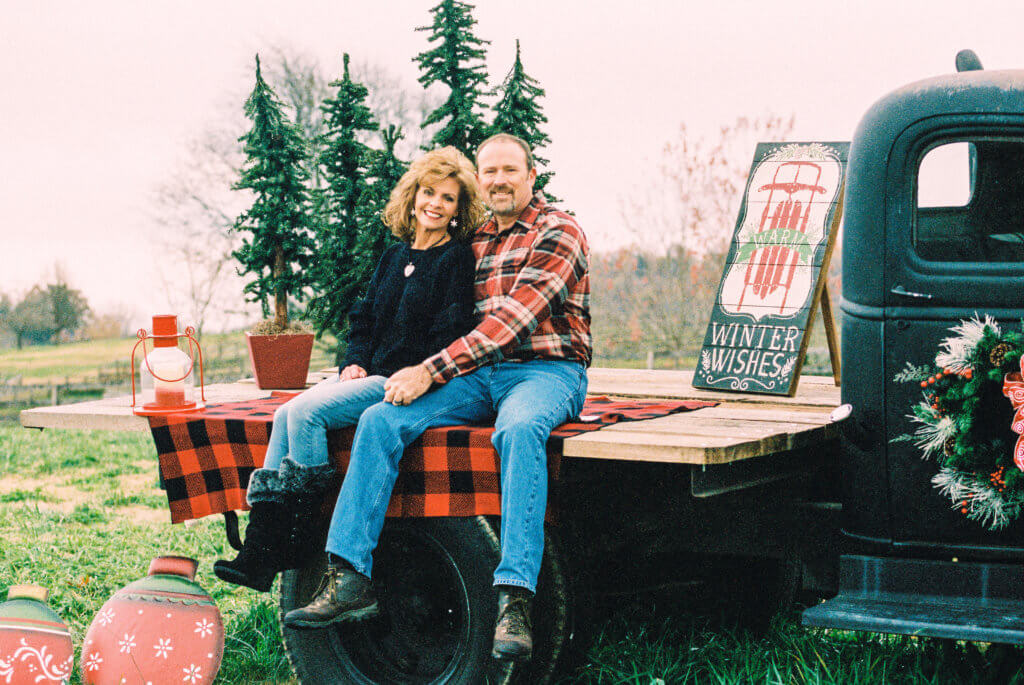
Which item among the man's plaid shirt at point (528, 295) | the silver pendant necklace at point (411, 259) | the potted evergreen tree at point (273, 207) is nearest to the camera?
the man's plaid shirt at point (528, 295)

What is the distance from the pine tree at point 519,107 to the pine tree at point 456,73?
0.29m

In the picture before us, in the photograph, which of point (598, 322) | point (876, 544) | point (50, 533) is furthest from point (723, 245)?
point (876, 544)

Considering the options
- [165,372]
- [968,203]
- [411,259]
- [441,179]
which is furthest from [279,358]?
[968,203]

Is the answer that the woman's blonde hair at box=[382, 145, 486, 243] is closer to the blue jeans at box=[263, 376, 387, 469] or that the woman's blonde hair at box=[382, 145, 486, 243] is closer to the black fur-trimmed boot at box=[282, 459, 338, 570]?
the blue jeans at box=[263, 376, 387, 469]

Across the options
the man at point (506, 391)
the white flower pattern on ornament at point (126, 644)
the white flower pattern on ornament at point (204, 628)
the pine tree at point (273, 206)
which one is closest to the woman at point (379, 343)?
the man at point (506, 391)

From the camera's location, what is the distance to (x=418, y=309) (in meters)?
3.47

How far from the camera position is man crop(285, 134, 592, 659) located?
2744 mm

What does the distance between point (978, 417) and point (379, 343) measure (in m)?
2.01

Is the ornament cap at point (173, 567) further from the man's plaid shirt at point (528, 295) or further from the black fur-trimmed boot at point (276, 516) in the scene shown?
the man's plaid shirt at point (528, 295)

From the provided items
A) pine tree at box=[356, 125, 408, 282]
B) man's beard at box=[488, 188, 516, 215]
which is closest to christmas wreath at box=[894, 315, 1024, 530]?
man's beard at box=[488, 188, 516, 215]

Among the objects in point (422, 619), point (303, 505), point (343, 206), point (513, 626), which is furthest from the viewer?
point (343, 206)

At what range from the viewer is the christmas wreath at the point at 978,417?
275cm

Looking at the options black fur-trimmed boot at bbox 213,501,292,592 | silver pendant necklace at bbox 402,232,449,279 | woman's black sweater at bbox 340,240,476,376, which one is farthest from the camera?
silver pendant necklace at bbox 402,232,449,279

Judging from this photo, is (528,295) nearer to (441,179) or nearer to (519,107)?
(441,179)
